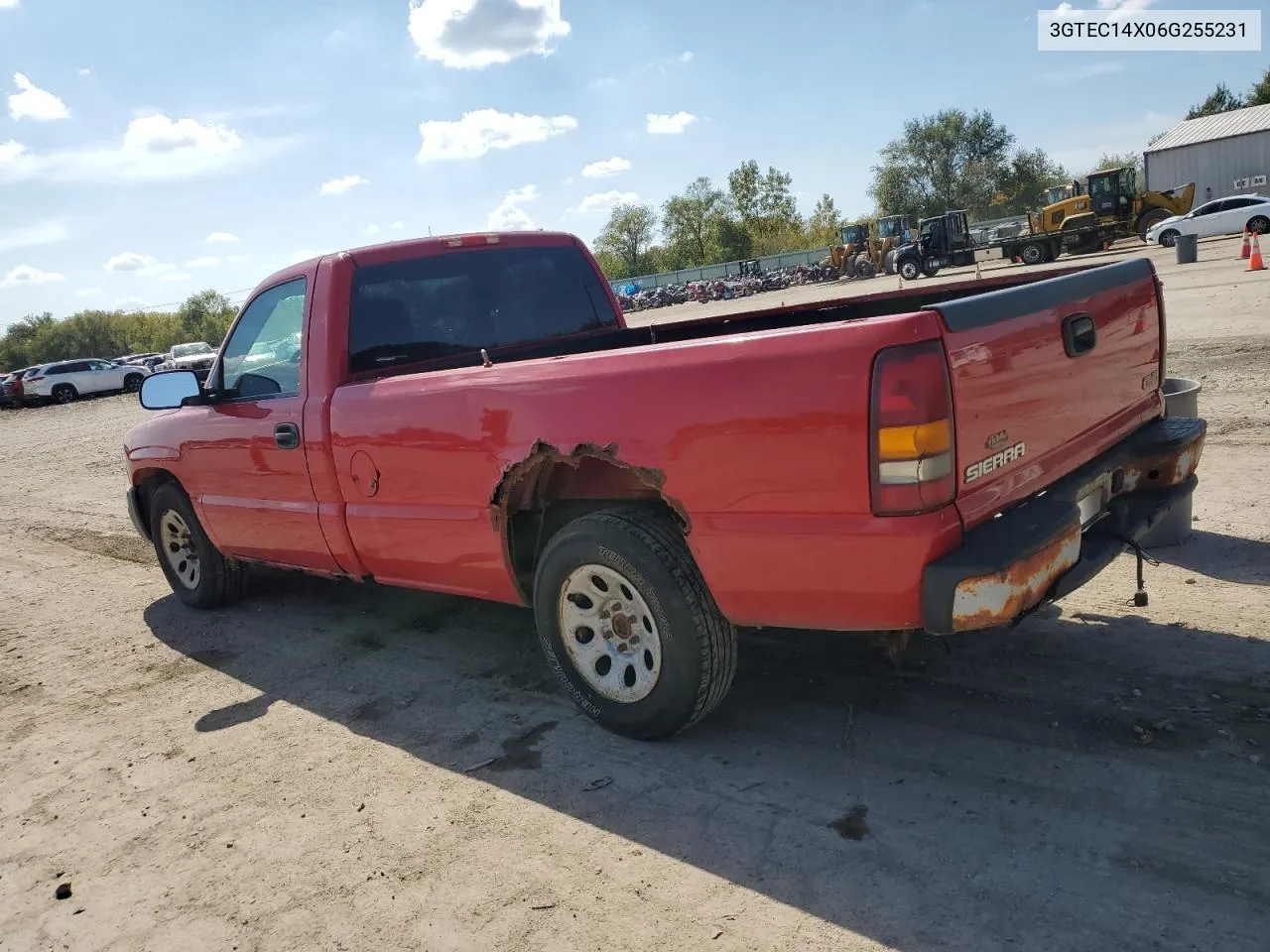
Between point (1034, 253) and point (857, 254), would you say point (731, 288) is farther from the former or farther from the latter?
point (1034, 253)

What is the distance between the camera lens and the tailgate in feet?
8.93

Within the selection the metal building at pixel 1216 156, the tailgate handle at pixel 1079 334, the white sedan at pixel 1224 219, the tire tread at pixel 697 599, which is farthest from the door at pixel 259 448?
the metal building at pixel 1216 156

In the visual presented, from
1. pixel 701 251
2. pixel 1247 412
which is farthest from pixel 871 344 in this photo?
pixel 701 251

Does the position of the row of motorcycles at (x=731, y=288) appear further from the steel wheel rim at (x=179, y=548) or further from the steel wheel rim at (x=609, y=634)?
the steel wheel rim at (x=609, y=634)

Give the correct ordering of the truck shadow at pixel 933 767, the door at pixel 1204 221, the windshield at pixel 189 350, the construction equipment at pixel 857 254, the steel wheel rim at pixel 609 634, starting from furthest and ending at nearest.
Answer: the windshield at pixel 189 350 → the construction equipment at pixel 857 254 → the door at pixel 1204 221 → the steel wheel rim at pixel 609 634 → the truck shadow at pixel 933 767

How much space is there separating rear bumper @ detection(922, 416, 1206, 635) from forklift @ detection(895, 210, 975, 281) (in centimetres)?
3321

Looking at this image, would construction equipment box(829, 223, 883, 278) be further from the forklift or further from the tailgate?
the tailgate

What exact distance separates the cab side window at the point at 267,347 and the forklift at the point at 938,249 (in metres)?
32.9

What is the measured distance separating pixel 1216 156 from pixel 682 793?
56208 mm

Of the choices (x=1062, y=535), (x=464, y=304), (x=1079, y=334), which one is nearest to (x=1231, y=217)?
(x=1079, y=334)

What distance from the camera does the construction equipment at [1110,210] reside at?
32.3 m

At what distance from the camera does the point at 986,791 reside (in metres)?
2.95

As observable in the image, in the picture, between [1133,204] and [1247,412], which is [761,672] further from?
[1133,204]

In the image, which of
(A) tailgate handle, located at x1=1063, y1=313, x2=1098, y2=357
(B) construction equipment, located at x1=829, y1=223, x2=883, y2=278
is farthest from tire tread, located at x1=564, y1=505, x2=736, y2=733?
(B) construction equipment, located at x1=829, y1=223, x2=883, y2=278
